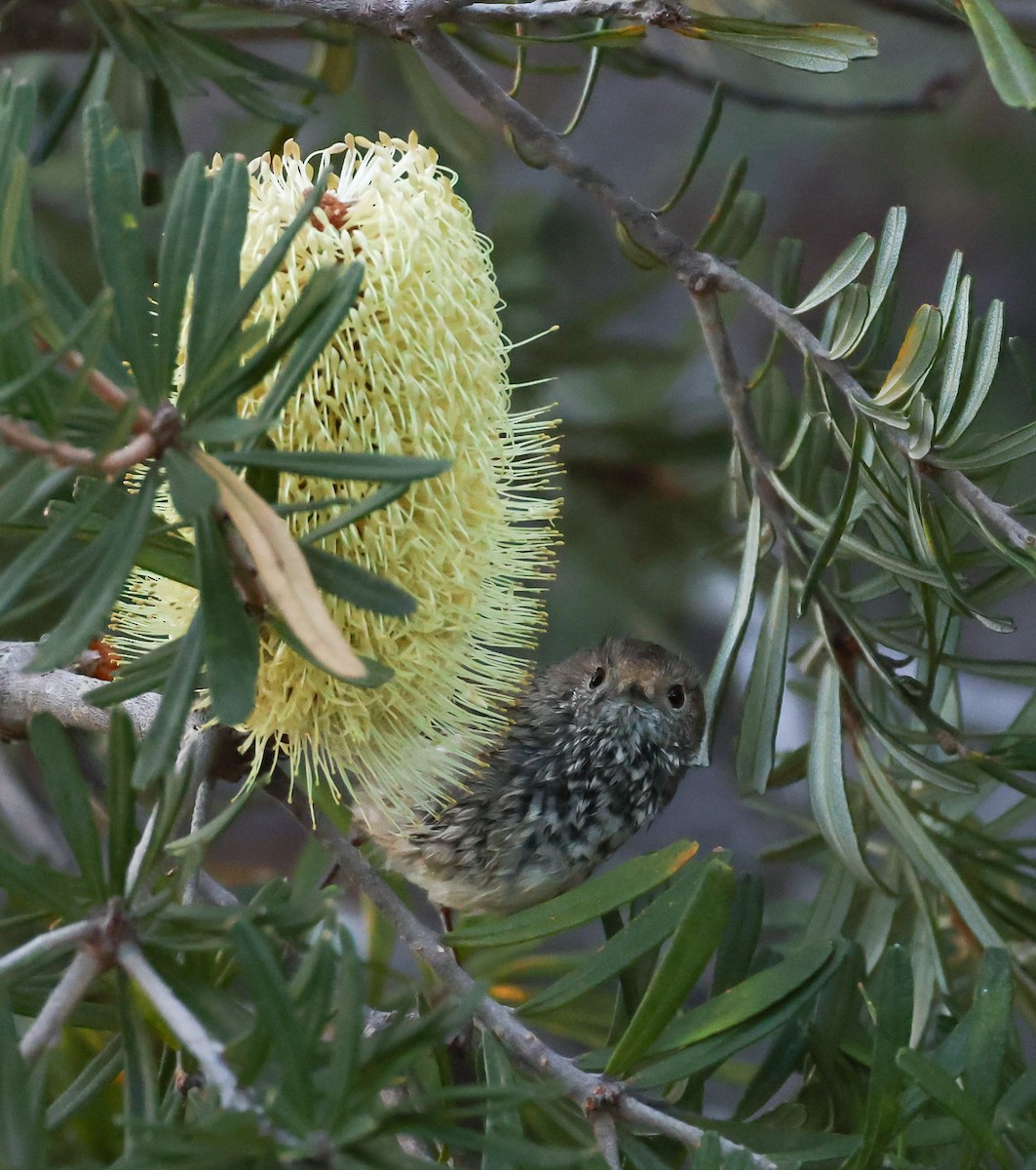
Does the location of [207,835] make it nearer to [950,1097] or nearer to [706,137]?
[950,1097]

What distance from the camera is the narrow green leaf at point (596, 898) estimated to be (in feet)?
2.17

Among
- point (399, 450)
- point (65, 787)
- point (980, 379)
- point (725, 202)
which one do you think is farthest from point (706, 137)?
point (65, 787)

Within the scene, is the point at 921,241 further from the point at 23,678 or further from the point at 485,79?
the point at 23,678

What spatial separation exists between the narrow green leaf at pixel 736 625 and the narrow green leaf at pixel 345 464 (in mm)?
387

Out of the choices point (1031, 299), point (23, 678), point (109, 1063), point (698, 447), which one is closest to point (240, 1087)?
point (109, 1063)

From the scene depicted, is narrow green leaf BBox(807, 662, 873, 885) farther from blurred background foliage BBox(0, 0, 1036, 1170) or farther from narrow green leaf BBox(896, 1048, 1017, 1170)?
narrow green leaf BBox(896, 1048, 1017, 1170)

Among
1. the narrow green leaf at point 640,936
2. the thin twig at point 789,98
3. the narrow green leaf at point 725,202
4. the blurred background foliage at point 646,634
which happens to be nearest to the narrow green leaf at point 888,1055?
the blurred background foliage at point 646,634

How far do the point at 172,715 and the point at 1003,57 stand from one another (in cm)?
43

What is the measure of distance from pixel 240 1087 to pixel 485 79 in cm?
60

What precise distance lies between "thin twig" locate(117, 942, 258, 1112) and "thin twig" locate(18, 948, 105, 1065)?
2 centimetres

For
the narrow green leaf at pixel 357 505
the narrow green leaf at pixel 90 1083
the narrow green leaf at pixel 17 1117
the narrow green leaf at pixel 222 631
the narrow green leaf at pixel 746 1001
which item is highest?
the narrow green leaf at pixel 357 505

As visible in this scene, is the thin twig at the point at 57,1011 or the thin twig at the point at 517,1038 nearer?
the thin twig at the point at 57,1011

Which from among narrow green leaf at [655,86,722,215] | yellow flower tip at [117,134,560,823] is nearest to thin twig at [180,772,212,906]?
yellow flower tip at [117,134,560,823]

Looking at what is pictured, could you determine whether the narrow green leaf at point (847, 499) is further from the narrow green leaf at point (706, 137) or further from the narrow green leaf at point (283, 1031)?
the narrow green leaf at point (283, 1031)
